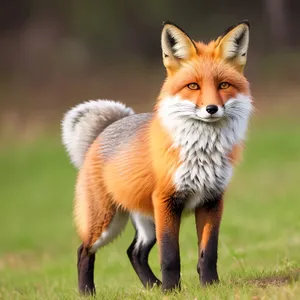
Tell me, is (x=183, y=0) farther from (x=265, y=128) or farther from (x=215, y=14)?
(x=265, y=128)

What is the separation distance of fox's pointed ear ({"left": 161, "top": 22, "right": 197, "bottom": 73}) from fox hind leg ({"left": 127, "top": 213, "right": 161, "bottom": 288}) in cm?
183

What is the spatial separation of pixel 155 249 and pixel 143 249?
4.25 m

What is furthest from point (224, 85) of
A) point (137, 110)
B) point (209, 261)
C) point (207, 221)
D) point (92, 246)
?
point (137, 110)

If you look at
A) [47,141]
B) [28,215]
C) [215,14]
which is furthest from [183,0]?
[28,215]

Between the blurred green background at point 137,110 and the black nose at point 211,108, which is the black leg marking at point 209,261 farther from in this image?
the black nose at point 211,108

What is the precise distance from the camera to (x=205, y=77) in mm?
5855

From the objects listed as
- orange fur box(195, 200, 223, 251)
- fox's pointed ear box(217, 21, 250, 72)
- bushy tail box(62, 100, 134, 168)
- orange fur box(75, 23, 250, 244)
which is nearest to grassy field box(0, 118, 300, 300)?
orange fur box(195, 200, 223, 251)

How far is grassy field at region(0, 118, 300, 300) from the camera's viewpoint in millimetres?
6688

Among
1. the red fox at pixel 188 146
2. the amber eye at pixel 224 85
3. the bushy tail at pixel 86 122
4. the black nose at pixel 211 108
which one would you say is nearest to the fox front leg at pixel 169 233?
the red fox at pixel 188 146

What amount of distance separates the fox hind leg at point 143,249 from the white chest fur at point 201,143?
1406 mm

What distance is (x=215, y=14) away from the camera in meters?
36.5

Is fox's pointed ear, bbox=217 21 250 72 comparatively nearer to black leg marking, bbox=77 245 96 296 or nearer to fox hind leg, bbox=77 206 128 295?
fox hind leg, bbox=77 206 128 295

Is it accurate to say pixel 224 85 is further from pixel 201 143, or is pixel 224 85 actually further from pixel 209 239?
pixel 209 239

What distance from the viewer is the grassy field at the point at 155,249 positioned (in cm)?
669
